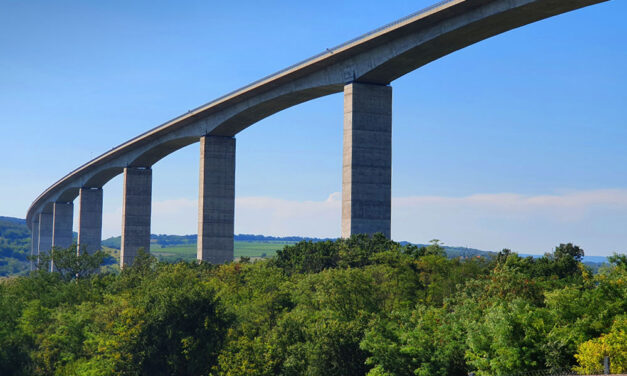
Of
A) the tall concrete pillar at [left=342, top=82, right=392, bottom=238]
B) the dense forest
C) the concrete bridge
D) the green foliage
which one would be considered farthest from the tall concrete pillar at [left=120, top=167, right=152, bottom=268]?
the green foliage

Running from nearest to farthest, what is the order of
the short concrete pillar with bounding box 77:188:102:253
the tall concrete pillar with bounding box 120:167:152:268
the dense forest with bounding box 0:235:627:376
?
the dense forest with bounding box 0:235:627:376 → the tall concrete pillar with bounding box 120:167:152:268 → the short concrete pillar with bounding box 77:188:102:253

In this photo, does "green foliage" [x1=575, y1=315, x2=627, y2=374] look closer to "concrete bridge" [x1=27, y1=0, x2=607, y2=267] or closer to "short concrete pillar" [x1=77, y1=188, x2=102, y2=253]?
"concrete bridge" [x1=27, y1=0, x2=607, y2=267]

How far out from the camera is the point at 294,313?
4353cm

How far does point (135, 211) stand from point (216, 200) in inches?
788

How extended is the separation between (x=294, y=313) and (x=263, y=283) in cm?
892

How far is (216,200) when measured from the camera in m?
76.1

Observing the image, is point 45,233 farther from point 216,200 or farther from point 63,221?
point 216,200

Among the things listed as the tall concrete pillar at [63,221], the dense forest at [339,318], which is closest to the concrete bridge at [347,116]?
the dense forest at [339,318]

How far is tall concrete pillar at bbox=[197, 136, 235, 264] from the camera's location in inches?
2977

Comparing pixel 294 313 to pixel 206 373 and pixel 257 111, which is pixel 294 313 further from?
pixel 257 111

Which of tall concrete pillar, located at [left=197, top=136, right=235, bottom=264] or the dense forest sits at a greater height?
tall concrete pillar, located at [left=197, top=136, right=235, bottom=264]

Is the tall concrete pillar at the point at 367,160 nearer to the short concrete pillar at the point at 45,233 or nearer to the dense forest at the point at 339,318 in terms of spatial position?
the dense forest at the point at 339,318

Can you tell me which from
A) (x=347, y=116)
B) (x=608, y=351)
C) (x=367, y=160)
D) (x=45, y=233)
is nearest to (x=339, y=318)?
(x=367, y=160)

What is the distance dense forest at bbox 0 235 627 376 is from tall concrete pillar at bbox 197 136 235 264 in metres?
9.85
